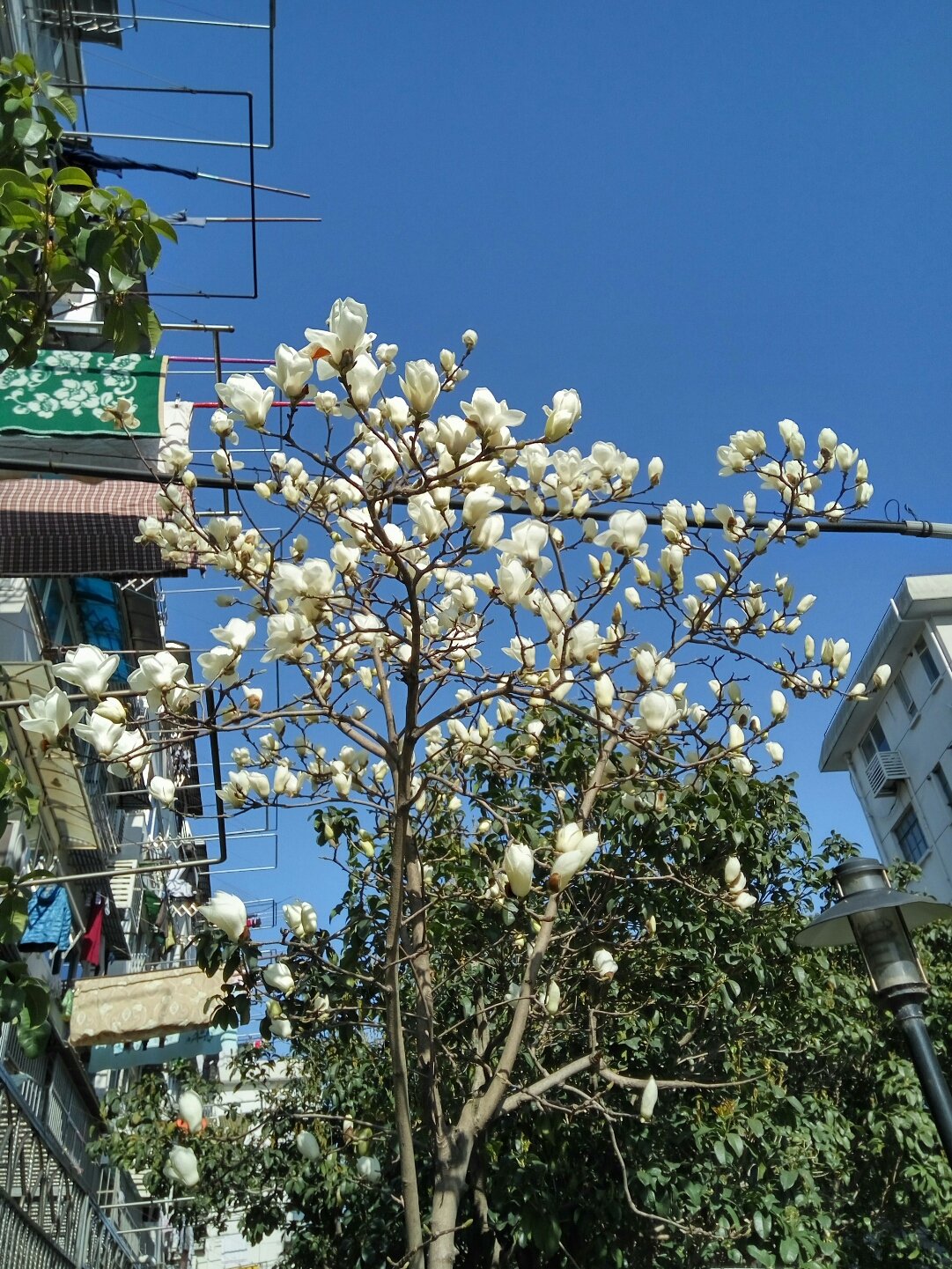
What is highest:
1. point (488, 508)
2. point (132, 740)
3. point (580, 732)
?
point (580, 732)

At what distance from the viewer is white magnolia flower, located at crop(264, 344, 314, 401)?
220 centimetres

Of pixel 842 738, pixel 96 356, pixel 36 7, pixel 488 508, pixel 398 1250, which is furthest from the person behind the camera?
pixel 842 738

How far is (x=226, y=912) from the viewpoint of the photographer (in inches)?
110

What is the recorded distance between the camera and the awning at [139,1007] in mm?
9406

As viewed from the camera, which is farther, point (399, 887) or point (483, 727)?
point (483, 727)

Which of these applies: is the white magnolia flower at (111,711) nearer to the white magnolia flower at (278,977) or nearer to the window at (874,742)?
the white magnolia flower at (278,977)

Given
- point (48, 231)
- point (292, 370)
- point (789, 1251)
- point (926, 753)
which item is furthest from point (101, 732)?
point (926, 753)

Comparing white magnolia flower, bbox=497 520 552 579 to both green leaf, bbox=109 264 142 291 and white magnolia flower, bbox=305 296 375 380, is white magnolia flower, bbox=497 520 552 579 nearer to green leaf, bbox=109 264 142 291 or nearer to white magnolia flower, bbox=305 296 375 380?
white magnolia flower, bbox=305 296 375 380

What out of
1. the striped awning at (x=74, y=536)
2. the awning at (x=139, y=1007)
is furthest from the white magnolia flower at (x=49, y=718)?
the awning at (x=139, y=1007)

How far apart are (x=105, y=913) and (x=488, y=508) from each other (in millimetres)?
12318

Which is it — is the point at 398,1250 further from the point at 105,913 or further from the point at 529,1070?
the point at 105,913

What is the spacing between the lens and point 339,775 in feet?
11.8

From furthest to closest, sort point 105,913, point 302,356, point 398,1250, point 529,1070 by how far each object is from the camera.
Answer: point 105,913
point 398,1250
point 529,1070
point 302,356

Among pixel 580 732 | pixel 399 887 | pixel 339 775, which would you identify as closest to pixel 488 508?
Answer: pixel 399 887
